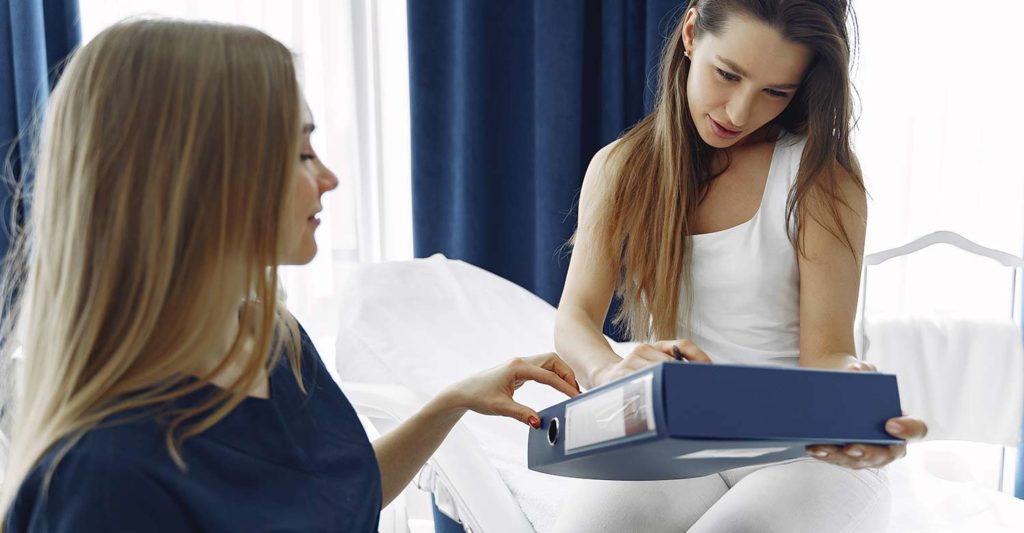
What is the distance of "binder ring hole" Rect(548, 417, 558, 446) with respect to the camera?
998mm

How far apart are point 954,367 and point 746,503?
95cm

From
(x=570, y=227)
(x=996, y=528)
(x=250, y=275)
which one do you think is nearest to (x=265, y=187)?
(x=250, y=275)

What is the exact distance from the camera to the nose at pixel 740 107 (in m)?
1.26

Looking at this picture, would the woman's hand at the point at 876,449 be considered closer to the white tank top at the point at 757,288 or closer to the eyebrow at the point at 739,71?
the white tank top at the point at 757,288

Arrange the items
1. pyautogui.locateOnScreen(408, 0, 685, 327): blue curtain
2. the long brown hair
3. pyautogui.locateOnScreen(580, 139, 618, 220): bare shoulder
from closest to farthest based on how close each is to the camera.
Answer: the long brown hair < pyautogui.locateOnScreen(580, 139, 618, 220): bare shoulder < pyautogui.locateOnScreen(408, 0, 685, 327): blue curtain

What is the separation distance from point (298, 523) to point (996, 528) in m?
1.09

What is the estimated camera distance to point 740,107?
4.14ft

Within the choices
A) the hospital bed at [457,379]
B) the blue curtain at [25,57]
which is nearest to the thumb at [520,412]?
the hospital bed at [457,379]

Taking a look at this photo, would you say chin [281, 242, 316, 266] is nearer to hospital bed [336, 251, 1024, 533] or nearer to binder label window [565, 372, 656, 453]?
binder label window [565, 372, 656, 453]

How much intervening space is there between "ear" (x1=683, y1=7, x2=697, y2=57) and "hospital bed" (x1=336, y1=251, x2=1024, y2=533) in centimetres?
65

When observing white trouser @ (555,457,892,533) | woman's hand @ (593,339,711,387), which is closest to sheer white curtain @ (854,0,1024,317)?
white trouser @ (555,457,892,533)

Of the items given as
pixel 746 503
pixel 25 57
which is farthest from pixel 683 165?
pixel 25 57

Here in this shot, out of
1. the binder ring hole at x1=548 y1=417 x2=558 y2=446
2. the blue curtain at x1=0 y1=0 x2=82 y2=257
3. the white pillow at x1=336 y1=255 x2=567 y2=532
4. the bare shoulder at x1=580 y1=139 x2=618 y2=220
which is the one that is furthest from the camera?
the blue curtain at x1=0 y1=0 x2=82 y2=257

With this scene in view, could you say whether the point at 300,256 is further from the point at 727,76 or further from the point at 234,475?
the point at 727,76
